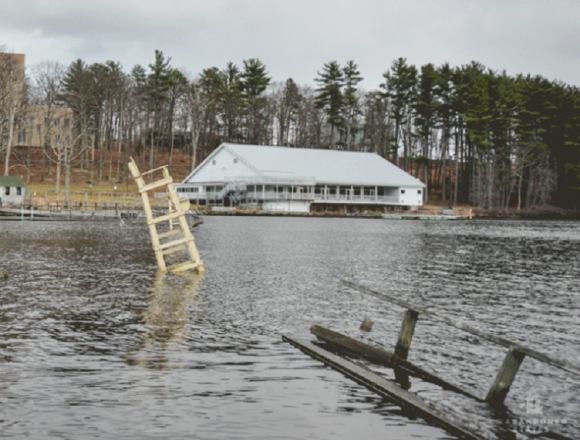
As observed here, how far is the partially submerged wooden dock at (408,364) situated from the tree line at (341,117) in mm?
76470

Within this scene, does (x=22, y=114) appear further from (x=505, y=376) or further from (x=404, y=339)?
(x=505, y=376)

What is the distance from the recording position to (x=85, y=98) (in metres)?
89.8

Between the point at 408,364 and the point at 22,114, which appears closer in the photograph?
the point at 408,364

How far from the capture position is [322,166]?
9044 cm

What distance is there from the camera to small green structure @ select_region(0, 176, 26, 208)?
6881 cm

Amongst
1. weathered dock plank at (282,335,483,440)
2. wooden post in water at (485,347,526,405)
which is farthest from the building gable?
wooden post in water at (485,347,526,405)

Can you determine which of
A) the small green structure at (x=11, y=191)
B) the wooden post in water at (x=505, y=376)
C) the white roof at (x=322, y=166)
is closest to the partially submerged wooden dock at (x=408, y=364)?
the wooden post in water at (x=505, y=376)

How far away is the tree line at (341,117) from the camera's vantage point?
300 feet

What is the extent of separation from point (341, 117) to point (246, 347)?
323ft

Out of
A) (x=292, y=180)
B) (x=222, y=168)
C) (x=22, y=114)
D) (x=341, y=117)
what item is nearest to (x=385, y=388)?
(x=292, y=180)

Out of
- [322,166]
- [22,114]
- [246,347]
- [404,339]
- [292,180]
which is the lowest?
[246,347]

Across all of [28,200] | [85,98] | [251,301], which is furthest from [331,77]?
[251,301]

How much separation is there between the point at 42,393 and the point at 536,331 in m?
10.1

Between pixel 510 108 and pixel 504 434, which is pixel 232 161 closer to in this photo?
pixel 510 108
